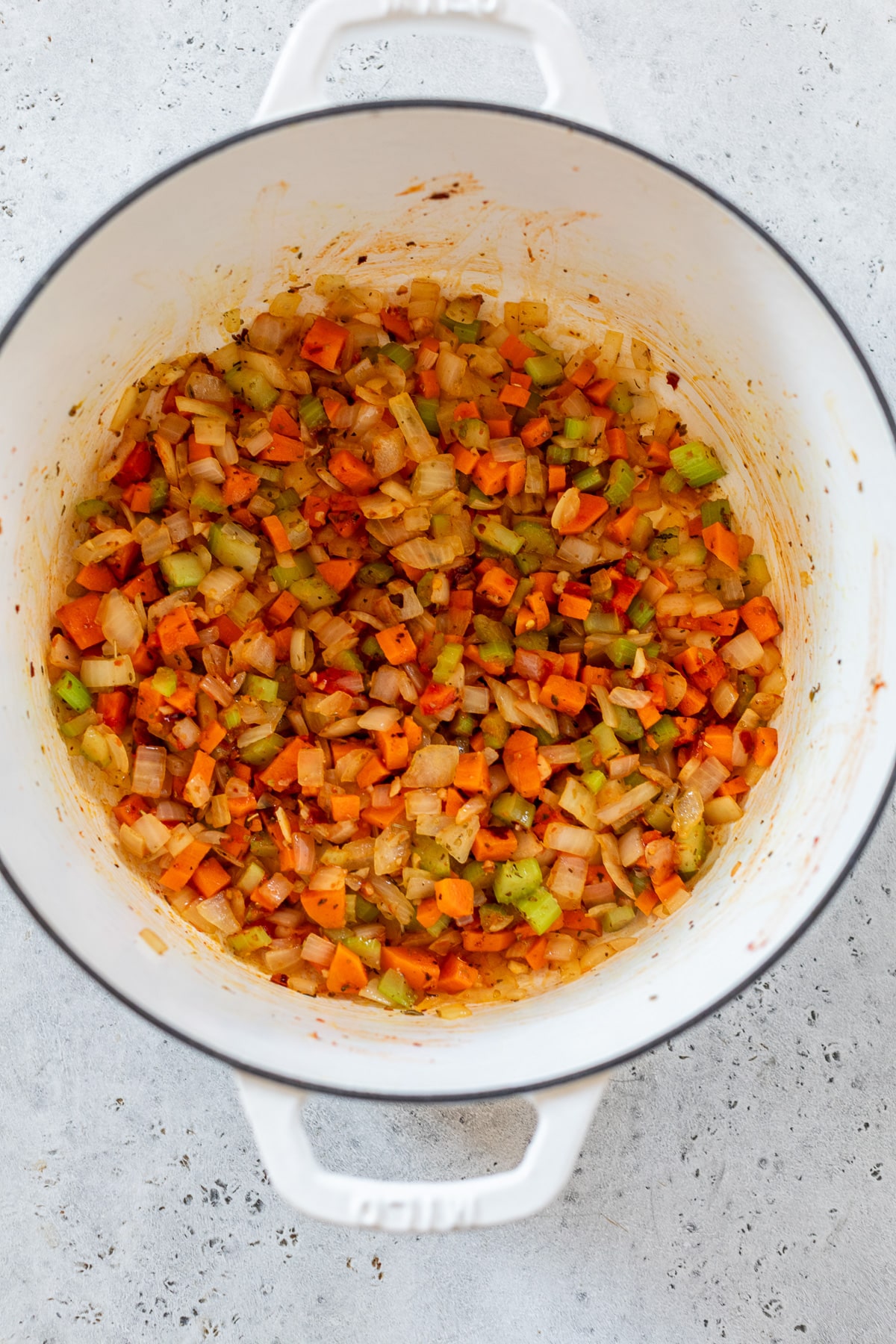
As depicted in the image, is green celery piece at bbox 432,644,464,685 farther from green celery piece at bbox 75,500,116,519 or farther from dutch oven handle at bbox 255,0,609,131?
dutch oven handle at bbox 255,0,609,131

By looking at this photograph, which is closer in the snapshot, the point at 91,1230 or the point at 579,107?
the point at 579,107

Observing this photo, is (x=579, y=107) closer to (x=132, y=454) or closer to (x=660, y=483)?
(x=660, y=483)

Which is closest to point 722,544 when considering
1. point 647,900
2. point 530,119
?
point 647,900

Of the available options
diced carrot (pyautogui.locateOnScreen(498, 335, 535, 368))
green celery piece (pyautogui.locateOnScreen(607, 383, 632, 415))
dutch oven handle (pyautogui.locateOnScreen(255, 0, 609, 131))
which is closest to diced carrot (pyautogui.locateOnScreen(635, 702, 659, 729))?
green celery piece (pyautogui.locateOnScreen(607, 383, 632, 415))

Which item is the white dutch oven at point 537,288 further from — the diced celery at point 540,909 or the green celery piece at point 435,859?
the green celery piece at point 435,859

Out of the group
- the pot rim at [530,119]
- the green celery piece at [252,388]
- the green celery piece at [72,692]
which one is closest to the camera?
the pot rim at [530,119]

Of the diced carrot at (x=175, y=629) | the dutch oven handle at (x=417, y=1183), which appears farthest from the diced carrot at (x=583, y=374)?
the dutch oven handle at (x=417, y=1183)

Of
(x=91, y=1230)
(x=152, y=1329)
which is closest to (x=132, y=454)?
(x=91, y=1230)
